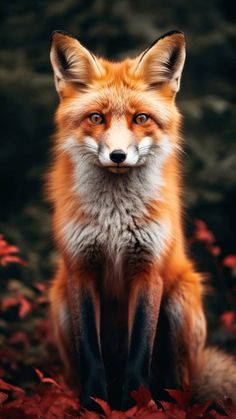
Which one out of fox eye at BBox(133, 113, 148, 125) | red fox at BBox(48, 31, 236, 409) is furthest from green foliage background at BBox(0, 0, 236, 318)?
fox eye at BBox(133, 113, 148, 125)

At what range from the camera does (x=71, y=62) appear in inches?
132

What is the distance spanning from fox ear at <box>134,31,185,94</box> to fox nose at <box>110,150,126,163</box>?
0.61m

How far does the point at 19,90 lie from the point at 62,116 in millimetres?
2486

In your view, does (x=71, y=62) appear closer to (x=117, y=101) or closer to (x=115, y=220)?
(x=117, y=101)

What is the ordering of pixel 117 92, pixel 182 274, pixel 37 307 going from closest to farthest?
pixel 117 92 < pixel 182 274 < pixel 37 307

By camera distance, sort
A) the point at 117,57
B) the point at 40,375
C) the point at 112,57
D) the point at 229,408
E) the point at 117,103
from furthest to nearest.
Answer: the point at 112,57 < the point at 117,57 < the point at 117,103 < the point at 40,375 < the point at 229,408

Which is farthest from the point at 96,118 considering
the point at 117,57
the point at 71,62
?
the point at 117,57

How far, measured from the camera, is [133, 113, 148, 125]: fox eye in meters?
3.17

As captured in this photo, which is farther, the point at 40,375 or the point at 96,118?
the point at 96,118

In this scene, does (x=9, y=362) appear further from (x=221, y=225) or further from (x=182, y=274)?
(x=221, y=225)

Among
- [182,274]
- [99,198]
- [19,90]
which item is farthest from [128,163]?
[19,90]

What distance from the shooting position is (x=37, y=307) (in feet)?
16.4

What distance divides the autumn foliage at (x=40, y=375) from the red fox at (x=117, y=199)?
0.33m

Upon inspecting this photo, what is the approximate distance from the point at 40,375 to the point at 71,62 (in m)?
1.74
